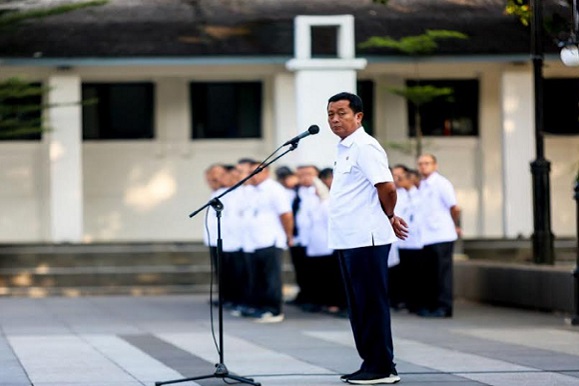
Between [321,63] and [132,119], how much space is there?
489 centimetres

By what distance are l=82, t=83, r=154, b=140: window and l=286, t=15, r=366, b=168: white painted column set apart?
4179 millimetres

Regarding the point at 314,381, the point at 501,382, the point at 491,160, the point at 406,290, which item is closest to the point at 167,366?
the point at 314,381

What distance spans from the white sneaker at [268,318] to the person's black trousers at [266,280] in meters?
0.08

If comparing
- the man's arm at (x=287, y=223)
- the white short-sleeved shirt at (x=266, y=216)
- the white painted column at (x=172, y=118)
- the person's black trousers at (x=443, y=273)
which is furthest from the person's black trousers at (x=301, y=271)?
the white painted column at (x=172, y=118)

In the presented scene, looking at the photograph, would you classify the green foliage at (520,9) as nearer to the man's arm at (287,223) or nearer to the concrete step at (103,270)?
the man's arm at (287,223)

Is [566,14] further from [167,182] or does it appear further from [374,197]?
[374,197]

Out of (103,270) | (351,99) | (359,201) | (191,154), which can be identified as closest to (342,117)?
(351,99)

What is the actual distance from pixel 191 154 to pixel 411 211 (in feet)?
37.8

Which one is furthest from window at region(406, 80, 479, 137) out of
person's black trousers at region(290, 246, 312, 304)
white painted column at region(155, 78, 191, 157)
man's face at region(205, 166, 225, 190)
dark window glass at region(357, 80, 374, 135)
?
person's black trousers at region(290, 246, 312, 304)

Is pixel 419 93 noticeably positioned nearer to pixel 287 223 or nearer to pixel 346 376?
pixel 287 223

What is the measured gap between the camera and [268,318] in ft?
64.4

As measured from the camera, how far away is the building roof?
28375mm

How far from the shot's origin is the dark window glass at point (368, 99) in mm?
31844

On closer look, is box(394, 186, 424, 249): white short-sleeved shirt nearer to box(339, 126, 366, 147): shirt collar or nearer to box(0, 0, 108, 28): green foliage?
box(339, 126, 366, 147): shirt collar
